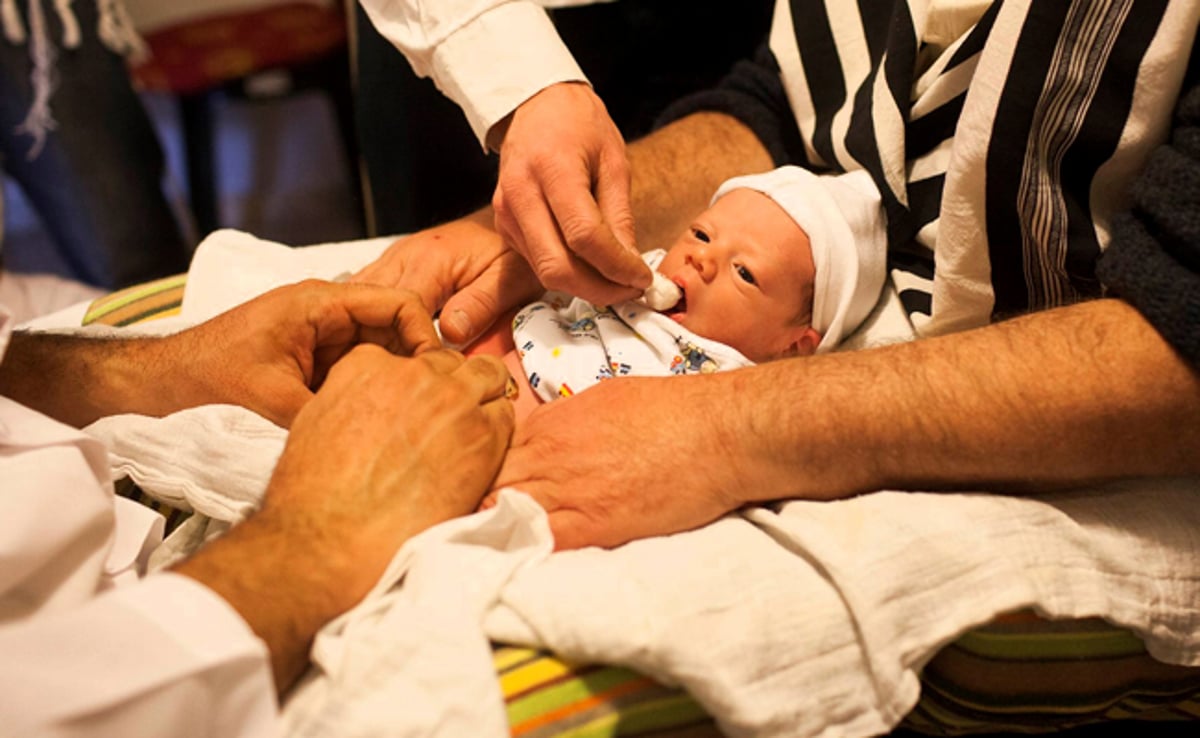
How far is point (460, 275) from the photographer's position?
3.68ft

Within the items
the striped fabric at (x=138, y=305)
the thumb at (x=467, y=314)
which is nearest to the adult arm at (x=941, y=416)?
the thumb at (x=467, y=314)

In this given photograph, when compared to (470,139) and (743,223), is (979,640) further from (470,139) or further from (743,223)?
(470,139)

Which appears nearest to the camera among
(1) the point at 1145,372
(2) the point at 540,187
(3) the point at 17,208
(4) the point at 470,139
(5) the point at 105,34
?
(1) the point at 1145,372

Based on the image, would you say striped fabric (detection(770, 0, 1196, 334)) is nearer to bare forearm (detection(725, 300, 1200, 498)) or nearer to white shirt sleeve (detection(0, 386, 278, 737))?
bare forearm (detection(725, 300, 1200, 498))

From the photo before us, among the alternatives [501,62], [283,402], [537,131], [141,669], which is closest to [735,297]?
[537,131]

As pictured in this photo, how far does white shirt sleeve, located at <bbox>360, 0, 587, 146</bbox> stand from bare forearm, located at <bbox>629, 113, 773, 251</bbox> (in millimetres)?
176

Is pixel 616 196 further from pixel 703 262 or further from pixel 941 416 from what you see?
pixel 941 416

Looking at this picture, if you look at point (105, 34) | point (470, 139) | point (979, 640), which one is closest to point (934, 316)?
point (979, 640)

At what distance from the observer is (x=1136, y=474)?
82cm

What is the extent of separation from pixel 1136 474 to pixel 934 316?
28cm

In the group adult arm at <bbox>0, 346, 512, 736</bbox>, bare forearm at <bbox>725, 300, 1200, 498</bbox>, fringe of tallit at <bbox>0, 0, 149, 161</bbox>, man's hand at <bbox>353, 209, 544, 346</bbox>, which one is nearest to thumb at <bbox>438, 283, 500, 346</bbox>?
man's hand at <bbox>353, 209, 544, 346</bbox>

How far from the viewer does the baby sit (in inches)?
41.1

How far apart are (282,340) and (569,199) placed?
1.05 feet

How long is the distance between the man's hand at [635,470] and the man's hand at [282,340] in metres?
0.20
